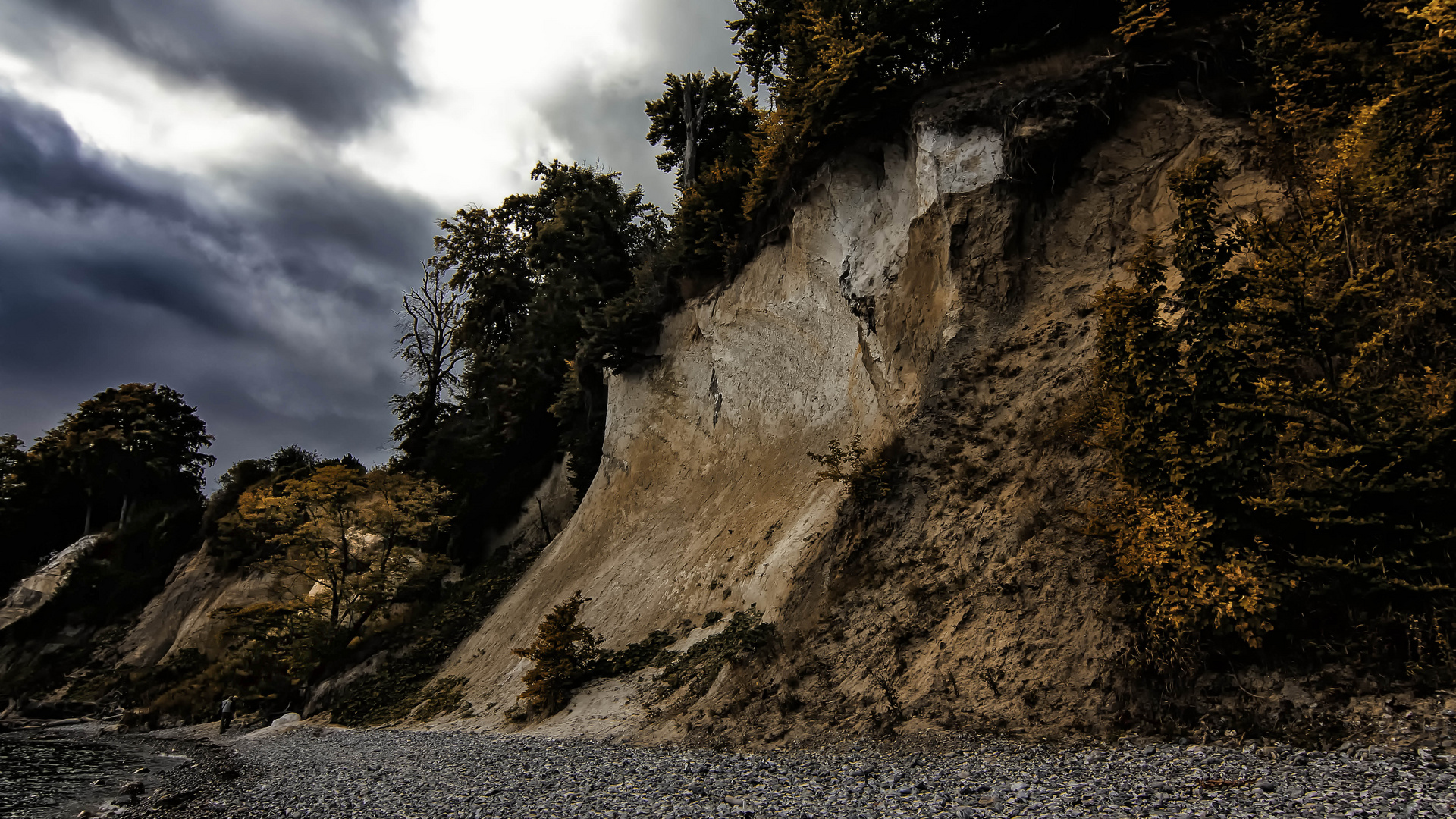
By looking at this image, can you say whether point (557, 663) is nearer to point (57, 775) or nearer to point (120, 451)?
point (57, 775)

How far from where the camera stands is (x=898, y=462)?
13.4 m

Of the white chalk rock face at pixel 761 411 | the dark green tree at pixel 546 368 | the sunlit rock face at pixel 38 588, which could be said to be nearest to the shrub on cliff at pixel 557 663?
the white chalk rock face at pixel 761 411

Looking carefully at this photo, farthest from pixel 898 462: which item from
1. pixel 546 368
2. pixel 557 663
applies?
pixel 546 368

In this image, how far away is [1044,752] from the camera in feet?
24.2

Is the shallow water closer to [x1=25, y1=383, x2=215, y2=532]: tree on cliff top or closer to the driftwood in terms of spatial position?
the driftwood

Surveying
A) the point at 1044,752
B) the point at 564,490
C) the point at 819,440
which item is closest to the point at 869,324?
the point at 819,440

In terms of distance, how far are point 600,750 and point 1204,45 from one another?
17910mm

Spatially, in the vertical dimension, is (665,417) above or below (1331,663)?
above

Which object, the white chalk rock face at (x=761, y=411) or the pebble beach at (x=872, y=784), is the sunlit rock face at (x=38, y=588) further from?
the pebble beach at (x=872, y=784)

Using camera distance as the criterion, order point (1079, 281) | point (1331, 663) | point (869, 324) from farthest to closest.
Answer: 1. point (869, 324)
2. point (1079, 281)
3. point (1331, 663)

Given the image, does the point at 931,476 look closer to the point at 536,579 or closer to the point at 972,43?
the point at 972,43

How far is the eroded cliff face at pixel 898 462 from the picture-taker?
32.3 ft

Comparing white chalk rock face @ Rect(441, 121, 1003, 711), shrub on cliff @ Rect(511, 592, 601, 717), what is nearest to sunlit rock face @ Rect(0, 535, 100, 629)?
white chalk rock face @ Rect(441, 121, 1003, 711)

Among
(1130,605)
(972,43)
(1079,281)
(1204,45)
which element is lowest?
(1130,605)
